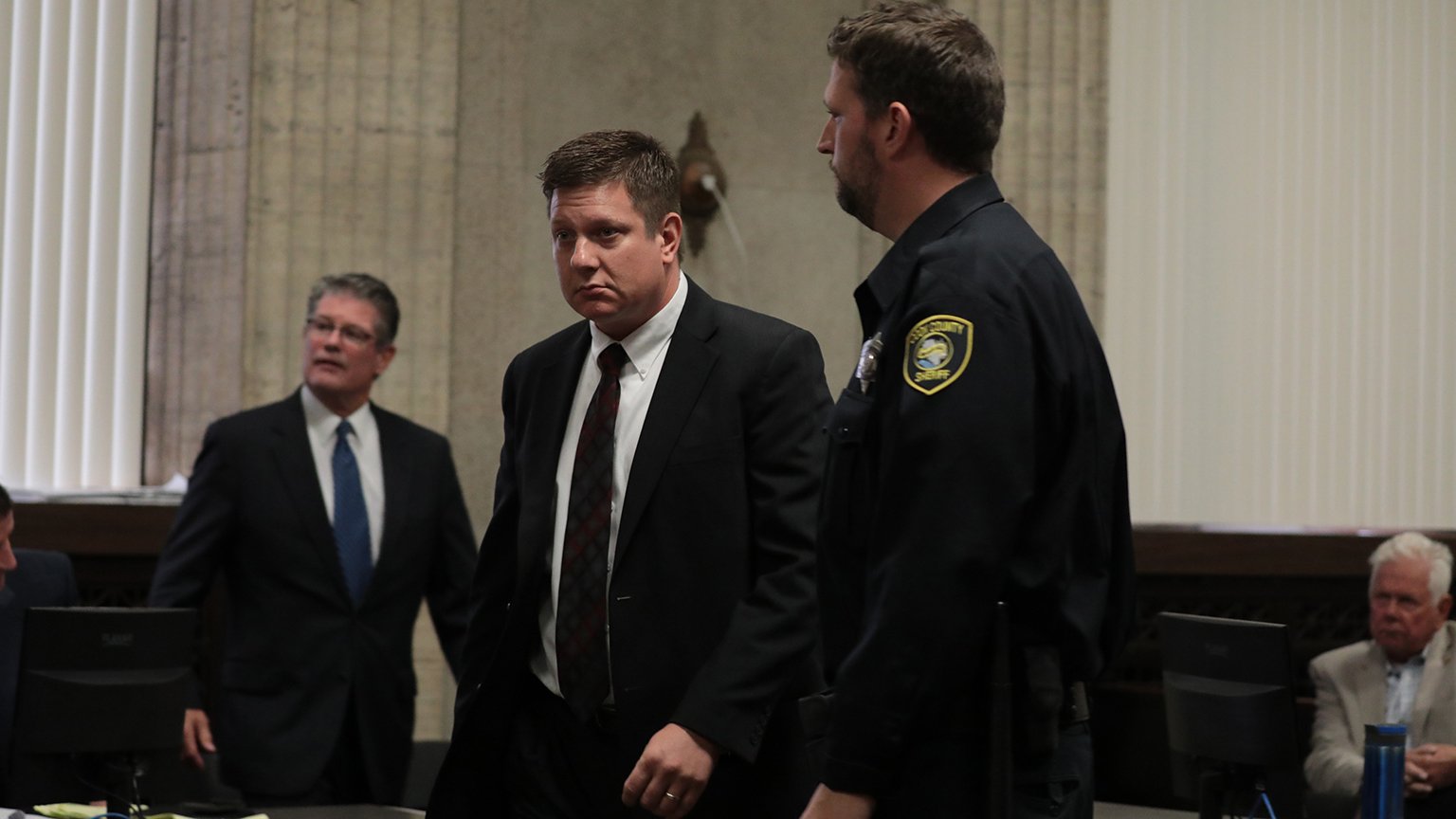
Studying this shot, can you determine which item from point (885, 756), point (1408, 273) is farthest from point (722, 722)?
point (1408, 273)

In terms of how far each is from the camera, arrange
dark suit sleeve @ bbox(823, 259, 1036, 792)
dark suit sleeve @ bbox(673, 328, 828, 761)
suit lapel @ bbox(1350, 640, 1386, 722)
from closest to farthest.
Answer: dark suit sleeve @ bbox(823, 259, 1036, 792), dark suit sleeve @ bbox(673, 328, 828, 761), suit lapel @ bbox(1350, 640, 1386, 722)

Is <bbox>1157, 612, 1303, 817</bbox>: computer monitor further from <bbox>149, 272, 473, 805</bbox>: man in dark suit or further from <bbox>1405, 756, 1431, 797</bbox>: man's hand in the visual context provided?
<bbox>149, 272, 473, 805</bbox>: man in dark suit

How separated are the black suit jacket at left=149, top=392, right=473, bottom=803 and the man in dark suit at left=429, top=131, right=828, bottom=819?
67.2 inches

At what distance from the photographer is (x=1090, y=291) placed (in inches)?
295

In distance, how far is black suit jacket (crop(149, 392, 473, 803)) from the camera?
446 centimetres

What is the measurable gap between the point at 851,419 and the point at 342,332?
2939 mm

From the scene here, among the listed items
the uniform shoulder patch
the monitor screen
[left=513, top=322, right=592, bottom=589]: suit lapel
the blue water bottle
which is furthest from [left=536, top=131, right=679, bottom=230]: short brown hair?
the monitor screen

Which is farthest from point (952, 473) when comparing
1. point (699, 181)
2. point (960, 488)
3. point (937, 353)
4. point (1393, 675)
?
point (699, 181)

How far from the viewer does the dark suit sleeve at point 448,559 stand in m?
4.76

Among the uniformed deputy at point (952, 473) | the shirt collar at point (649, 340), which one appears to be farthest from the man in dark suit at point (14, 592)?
the uniformed deputy at point (952, 473)

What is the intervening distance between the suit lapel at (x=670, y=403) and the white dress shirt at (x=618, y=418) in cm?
2

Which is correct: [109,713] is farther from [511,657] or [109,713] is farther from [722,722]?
[722,722]

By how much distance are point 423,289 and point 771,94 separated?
1.89 m

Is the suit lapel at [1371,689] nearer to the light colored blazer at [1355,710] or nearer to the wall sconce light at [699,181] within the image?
the light colored blazer at [1355,710]
